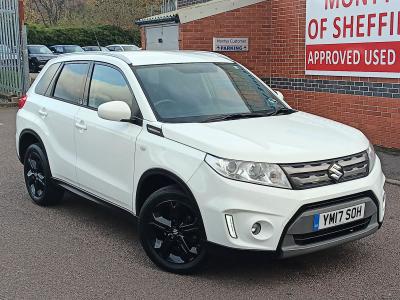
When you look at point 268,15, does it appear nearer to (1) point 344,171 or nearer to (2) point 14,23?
(1) point 344,171

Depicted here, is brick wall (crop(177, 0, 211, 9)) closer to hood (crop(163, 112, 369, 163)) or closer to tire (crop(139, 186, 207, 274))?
hood (crop(163, 112, 369, 163))

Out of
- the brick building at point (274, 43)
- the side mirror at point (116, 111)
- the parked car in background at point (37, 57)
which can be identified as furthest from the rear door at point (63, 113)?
the parked car in background at point (37, 57)

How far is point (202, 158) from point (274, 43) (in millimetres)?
7338

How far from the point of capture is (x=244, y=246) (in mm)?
3824

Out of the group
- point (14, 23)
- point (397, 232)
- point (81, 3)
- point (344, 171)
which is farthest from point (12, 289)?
point (81, 3)

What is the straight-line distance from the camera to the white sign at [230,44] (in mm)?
10812

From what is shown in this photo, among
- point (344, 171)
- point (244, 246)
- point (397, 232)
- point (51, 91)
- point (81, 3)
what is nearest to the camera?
point (244, 246)

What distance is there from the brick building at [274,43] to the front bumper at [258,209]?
564cm

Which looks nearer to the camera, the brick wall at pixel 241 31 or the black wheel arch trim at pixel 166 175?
the black wheel arch trim at pixel 166 175

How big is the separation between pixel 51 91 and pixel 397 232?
12.4 feet

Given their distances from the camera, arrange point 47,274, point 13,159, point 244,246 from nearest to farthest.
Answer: point 244,246, point 47,274, point 13,159

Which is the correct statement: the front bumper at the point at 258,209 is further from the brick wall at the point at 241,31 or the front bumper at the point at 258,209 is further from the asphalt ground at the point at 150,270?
the brick wall at the point at 241,31

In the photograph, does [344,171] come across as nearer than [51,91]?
Yes

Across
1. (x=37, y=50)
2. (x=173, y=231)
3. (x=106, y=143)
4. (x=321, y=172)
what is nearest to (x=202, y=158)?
(x=173, y=231)
